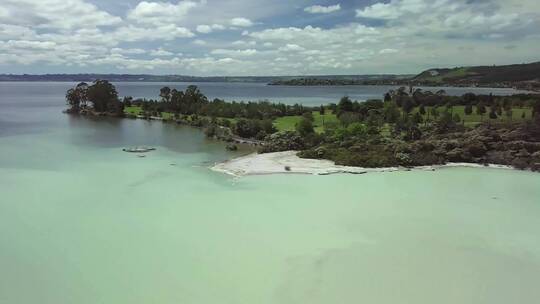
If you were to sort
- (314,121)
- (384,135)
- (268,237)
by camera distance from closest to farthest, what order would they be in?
1. (268,237)
2. (384,135)
3. (314,121)

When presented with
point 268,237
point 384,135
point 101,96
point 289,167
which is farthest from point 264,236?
point 101,96

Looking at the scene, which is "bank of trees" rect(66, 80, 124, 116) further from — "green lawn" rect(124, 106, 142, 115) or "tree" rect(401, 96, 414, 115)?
"tree" rect(401, 96, 414, 115)

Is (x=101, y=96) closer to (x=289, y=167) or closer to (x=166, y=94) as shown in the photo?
(x=166, y=94)

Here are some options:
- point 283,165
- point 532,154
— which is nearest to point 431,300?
point 283,165

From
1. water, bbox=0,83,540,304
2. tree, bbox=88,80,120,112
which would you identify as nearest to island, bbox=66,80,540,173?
water, bbox=0,83,540,304

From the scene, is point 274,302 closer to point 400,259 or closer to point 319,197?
point 400,259

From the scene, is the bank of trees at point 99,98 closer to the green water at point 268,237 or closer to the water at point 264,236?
the water at point 264,236
